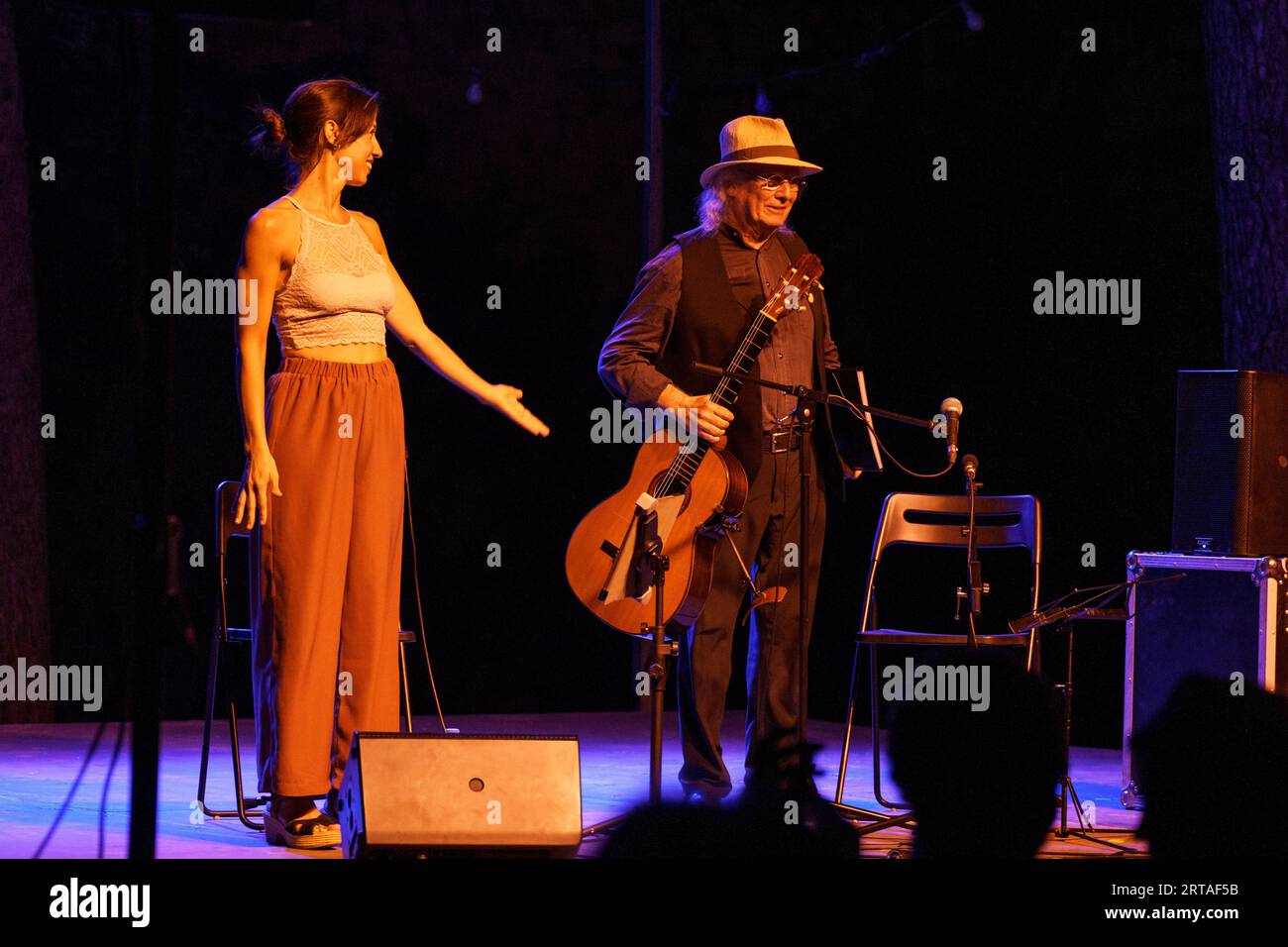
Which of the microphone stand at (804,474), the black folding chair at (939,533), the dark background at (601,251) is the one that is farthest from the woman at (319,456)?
the dark background at (601,251)

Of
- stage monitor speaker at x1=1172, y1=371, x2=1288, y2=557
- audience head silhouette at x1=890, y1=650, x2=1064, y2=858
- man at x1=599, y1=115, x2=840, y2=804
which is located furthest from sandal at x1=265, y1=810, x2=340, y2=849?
stage monitor speaker at x1=1172, y1=371, x2=1288, y2=557

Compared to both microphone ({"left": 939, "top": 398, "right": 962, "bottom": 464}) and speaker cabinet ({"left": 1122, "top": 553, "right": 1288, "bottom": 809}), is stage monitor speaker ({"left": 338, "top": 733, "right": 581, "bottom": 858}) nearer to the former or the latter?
microphone ({"left": 939, "top": 398, "right": 962, "bottom": 464})

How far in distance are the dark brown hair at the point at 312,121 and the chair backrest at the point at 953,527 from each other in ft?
7.11

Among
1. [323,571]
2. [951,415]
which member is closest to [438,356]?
[323,571]

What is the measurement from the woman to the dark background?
2.17 m

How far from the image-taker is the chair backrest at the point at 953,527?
5164 mm

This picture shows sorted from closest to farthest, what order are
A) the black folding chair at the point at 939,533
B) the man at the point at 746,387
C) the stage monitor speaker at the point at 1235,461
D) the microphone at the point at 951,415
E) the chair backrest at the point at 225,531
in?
the microphone at the point at 951,415 → the chair backrest at the point at 225,531 → the man at the point at 746,387 → the stage monitor speaker at the point at 1235,461 → the black folding chair at the point at 939,533

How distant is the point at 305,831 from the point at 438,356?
4.00ft

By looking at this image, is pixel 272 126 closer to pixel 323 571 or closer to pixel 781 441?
pixel 323 571

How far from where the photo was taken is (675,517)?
175 inches

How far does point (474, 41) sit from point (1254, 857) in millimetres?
5546

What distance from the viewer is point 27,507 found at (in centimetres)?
659

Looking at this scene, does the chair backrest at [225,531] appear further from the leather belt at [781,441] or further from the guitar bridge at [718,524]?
the leather belt at [781,441]
